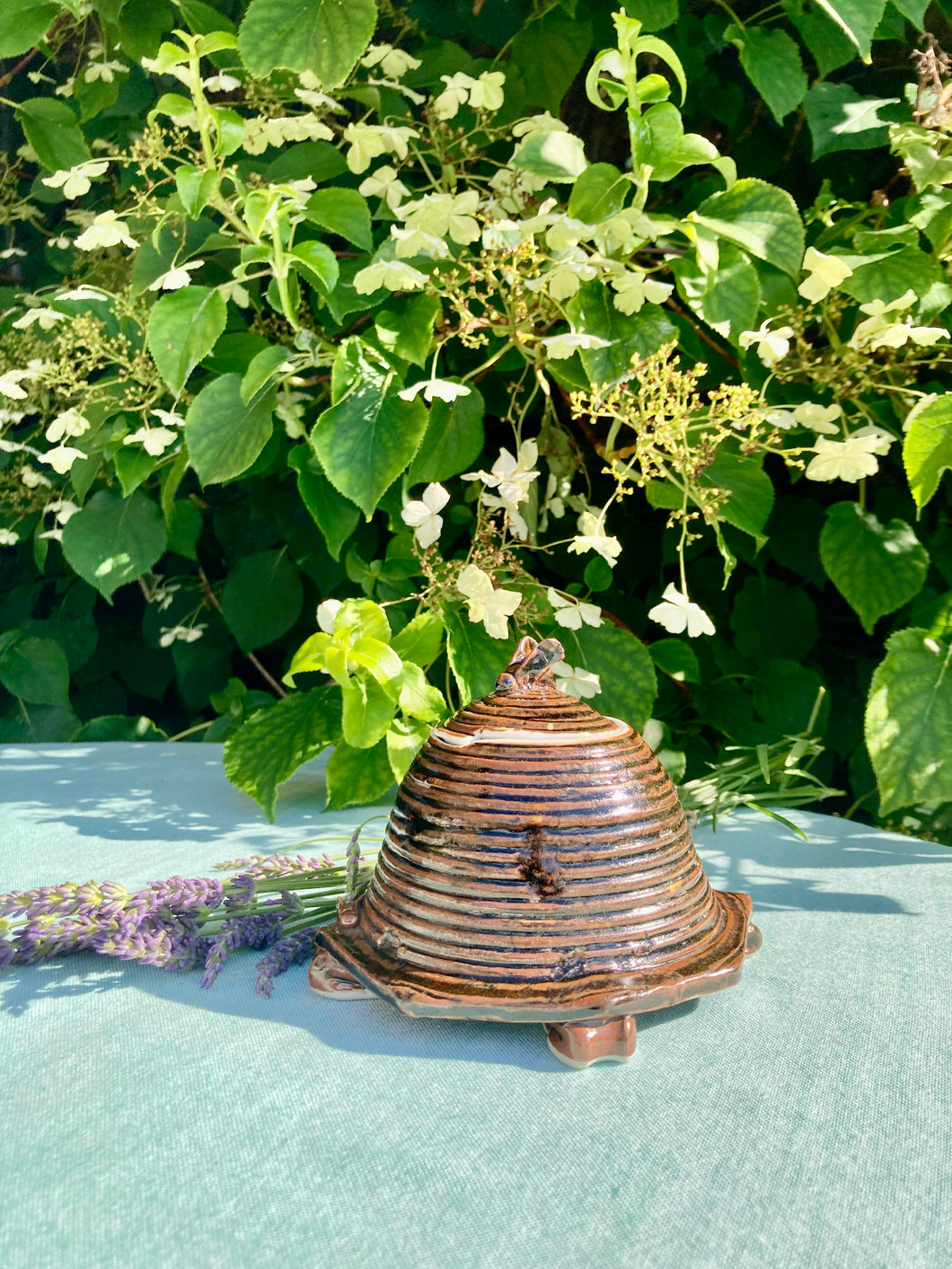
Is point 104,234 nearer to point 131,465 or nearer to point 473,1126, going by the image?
point 131,465

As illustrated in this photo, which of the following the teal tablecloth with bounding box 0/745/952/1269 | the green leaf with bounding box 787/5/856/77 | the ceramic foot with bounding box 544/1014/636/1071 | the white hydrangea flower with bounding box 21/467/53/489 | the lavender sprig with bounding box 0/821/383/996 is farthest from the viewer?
the white hydrangea flower with bounding box 21/467/53/489

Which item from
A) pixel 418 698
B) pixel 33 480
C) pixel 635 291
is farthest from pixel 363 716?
pixel 33 480

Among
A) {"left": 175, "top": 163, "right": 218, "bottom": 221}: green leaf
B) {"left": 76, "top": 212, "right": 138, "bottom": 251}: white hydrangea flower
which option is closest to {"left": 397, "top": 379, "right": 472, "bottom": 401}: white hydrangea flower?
{"left": 175, "top": 163, "right": 218, "bottom": 221}: green leaf

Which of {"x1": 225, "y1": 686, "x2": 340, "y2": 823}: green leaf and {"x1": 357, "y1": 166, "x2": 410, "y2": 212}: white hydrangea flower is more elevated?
{"x1": 357, "y1": 166, "x2": 410, "y2": 212}: white hydrangea flower

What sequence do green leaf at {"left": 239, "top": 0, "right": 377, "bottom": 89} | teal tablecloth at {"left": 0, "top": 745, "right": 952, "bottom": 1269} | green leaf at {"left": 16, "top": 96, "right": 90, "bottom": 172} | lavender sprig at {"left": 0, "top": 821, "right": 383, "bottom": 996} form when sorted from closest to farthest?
teal tablecloth at {"left": 0, "top": 745, "right": 952, "bottom": 1269}
lavender sprig at {"left": 0, "top": 821, "right": 383, "bottom": 996}
green leaf at {"left": 239, "top": 0, "right": 377, "bottom": 89}
green leaf at {"left": 16, "top": 96, "right": 90, "bottom": 172}

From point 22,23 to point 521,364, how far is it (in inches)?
21.6

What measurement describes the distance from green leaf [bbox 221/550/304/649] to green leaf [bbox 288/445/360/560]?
1.19 feet

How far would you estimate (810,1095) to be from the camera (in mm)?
435

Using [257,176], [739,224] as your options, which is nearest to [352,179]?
[257,176]

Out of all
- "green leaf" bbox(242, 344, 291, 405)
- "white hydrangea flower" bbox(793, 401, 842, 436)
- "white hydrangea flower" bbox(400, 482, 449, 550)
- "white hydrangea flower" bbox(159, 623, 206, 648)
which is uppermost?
"green leaf" bbox(242, 344, 291, 405)

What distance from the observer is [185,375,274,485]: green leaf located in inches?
34.1

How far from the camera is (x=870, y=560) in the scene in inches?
34.9

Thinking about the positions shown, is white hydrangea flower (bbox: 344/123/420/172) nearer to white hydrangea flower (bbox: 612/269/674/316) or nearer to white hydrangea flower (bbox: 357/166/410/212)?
white hydrangea flower (bbox: 357/166/410/212)

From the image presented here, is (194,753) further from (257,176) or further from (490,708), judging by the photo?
(490,708)
